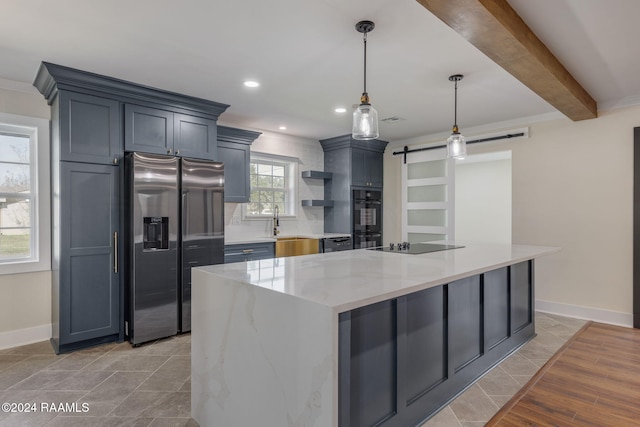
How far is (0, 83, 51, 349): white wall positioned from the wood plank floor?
404 cm

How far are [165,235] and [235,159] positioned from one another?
1520 mm

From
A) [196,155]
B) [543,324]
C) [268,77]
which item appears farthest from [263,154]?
[543,324]

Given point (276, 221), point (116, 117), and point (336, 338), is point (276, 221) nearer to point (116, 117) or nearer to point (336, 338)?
point (116, 117)

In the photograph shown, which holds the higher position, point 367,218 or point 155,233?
point 367,218

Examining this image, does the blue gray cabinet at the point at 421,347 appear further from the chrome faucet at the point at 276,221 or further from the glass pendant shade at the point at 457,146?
the chrome faucet at the point at 276,221

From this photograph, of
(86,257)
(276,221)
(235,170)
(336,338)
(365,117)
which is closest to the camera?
(336,338)

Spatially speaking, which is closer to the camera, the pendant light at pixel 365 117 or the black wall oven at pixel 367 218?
the pendant light at pixel 365 117

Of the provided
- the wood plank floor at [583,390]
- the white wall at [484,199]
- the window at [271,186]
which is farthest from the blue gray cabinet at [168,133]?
the white wall at [484,199]

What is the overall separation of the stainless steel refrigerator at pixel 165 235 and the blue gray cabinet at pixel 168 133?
198mm

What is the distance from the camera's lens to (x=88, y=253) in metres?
3.27

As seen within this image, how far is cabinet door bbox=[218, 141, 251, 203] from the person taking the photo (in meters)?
4.53

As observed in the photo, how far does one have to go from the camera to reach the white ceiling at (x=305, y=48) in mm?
2176

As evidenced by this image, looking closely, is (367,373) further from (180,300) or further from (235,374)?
(180,300)

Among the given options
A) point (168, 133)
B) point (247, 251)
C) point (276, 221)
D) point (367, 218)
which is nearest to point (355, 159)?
point (367, 218)
